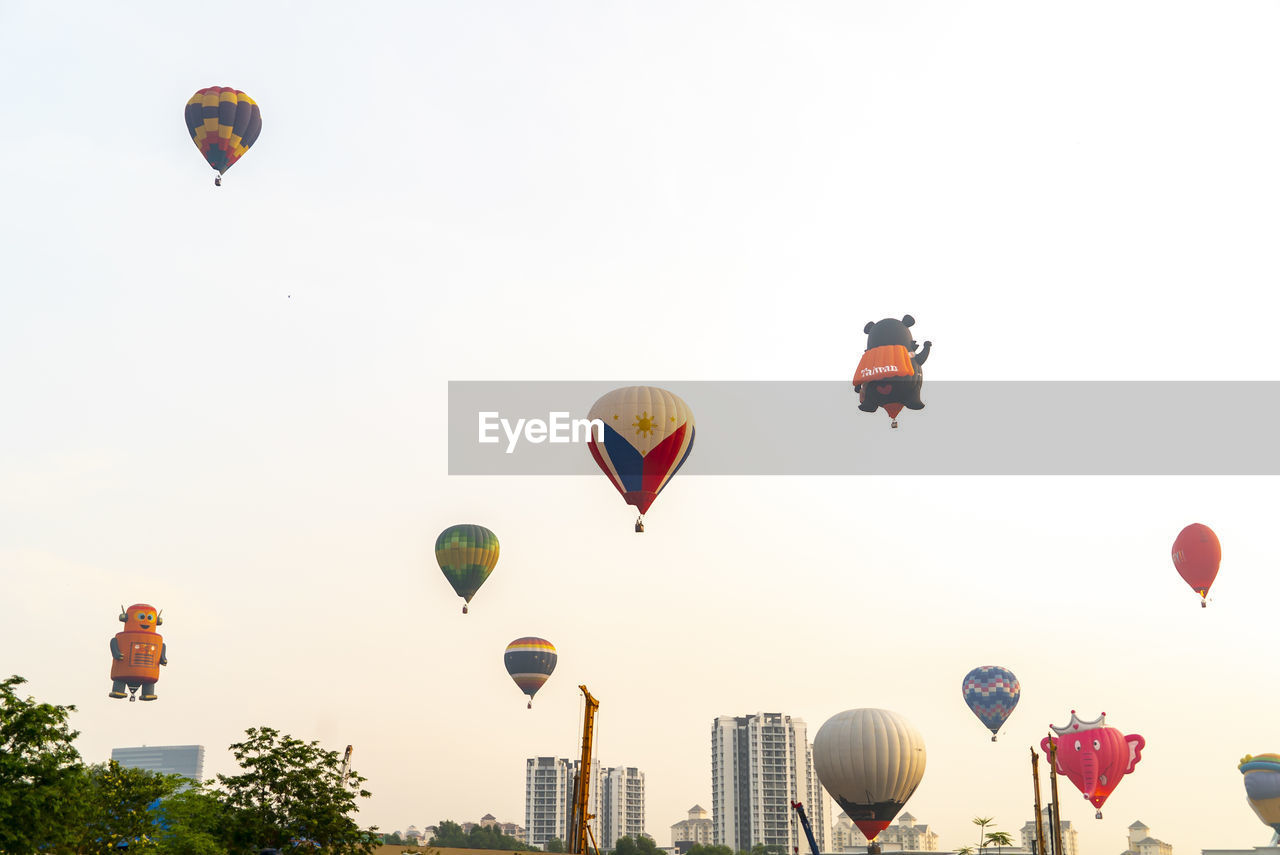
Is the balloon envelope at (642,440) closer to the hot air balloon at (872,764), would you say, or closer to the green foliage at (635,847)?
the hot air balloon at (872,764)

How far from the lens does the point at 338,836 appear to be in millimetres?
46344

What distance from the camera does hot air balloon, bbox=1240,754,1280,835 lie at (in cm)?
11025

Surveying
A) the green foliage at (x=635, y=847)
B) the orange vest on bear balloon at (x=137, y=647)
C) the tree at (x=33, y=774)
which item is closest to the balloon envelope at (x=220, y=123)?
the tree at (x=33, y=774)

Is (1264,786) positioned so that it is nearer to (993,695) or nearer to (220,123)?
(993,695)

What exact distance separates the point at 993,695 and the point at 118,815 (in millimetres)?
75488

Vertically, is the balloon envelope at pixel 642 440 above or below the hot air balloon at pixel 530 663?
above

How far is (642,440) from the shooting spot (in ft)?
224

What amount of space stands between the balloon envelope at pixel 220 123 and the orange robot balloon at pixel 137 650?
5514cm

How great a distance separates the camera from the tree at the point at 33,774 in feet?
124

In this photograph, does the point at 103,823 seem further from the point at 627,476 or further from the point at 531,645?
the point at 531,645

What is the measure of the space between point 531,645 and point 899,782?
133 feet

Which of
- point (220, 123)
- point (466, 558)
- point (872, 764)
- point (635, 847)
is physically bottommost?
point (635, 847)

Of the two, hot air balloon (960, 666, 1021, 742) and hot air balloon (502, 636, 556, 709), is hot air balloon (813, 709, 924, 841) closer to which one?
hot air balloon (960, 666, 1021, 742)

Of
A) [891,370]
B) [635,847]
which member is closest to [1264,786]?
[891,370]
